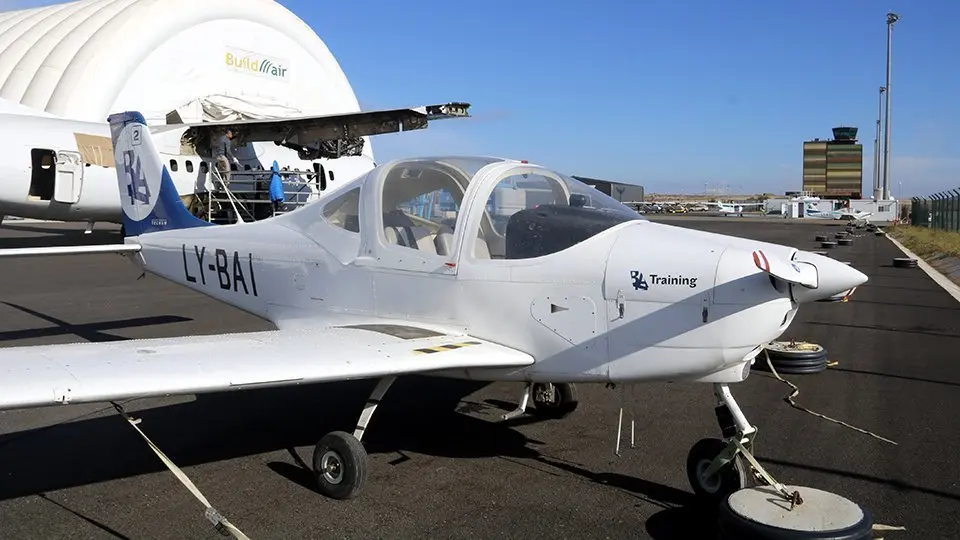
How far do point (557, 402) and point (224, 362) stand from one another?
9.30 ft

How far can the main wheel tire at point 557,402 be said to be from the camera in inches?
237

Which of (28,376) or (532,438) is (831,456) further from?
(28,376)

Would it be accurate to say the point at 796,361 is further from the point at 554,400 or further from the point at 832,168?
the point at 832,168

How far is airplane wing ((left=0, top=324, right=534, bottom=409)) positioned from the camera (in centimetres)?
361

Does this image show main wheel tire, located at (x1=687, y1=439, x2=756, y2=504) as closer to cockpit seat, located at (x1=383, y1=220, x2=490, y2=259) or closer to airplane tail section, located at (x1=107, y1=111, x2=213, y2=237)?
cockpit seat, located at (x1=383, y1=220, x2=490, y2=259)

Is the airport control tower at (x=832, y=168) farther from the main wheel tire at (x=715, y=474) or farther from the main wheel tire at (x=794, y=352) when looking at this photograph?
the main wheel tire at (x=715, y=474)

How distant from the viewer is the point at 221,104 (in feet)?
108

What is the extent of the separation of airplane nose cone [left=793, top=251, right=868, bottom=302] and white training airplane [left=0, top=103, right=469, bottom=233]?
16190mm

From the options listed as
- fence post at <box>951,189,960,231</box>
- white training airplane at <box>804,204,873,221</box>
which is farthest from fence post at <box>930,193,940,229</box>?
white training airplane at <box>804,204,873,221</box>

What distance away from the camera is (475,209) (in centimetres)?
500

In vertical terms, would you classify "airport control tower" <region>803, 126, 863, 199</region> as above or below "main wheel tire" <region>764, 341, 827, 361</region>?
above

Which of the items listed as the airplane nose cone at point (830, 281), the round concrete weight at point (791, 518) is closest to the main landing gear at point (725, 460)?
the round concrete weight at point (791, 518)

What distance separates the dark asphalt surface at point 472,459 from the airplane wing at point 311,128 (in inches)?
624

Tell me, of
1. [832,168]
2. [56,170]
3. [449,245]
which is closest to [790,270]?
[449,245]
